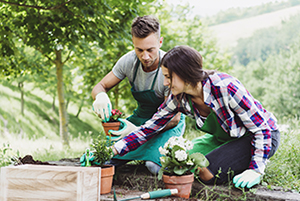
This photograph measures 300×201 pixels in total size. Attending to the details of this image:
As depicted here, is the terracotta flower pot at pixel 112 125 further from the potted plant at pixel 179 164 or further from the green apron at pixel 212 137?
the potted plant at pixel 179 164

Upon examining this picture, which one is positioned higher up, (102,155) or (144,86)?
(144,86)

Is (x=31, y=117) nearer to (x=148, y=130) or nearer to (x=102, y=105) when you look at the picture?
(x=102, y=105)

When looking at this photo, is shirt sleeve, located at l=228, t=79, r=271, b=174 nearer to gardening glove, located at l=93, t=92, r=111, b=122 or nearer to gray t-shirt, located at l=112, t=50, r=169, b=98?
gray t-shirt, located at l=112, t=50, r=169, b=98

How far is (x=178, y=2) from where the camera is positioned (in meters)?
9.82

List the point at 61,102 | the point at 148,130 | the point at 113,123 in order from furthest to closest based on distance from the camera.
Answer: the point at 61,102
the point at 113,123
the point at 148,130

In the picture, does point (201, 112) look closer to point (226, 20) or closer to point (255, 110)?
point (255, 110)

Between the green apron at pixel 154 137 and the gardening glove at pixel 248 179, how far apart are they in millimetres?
737

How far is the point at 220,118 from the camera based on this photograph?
2.16 metres

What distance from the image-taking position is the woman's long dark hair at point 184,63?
77.2 inches

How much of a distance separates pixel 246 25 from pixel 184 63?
52.3 m

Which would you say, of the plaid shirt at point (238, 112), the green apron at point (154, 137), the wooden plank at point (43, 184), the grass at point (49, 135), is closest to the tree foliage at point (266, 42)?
the grass at point (49, 135)

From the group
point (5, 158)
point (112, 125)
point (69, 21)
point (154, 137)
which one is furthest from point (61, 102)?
point (154, 137)

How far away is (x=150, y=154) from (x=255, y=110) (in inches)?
39.2

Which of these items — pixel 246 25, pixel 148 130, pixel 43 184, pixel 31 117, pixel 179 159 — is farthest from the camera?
pixel 246 25
